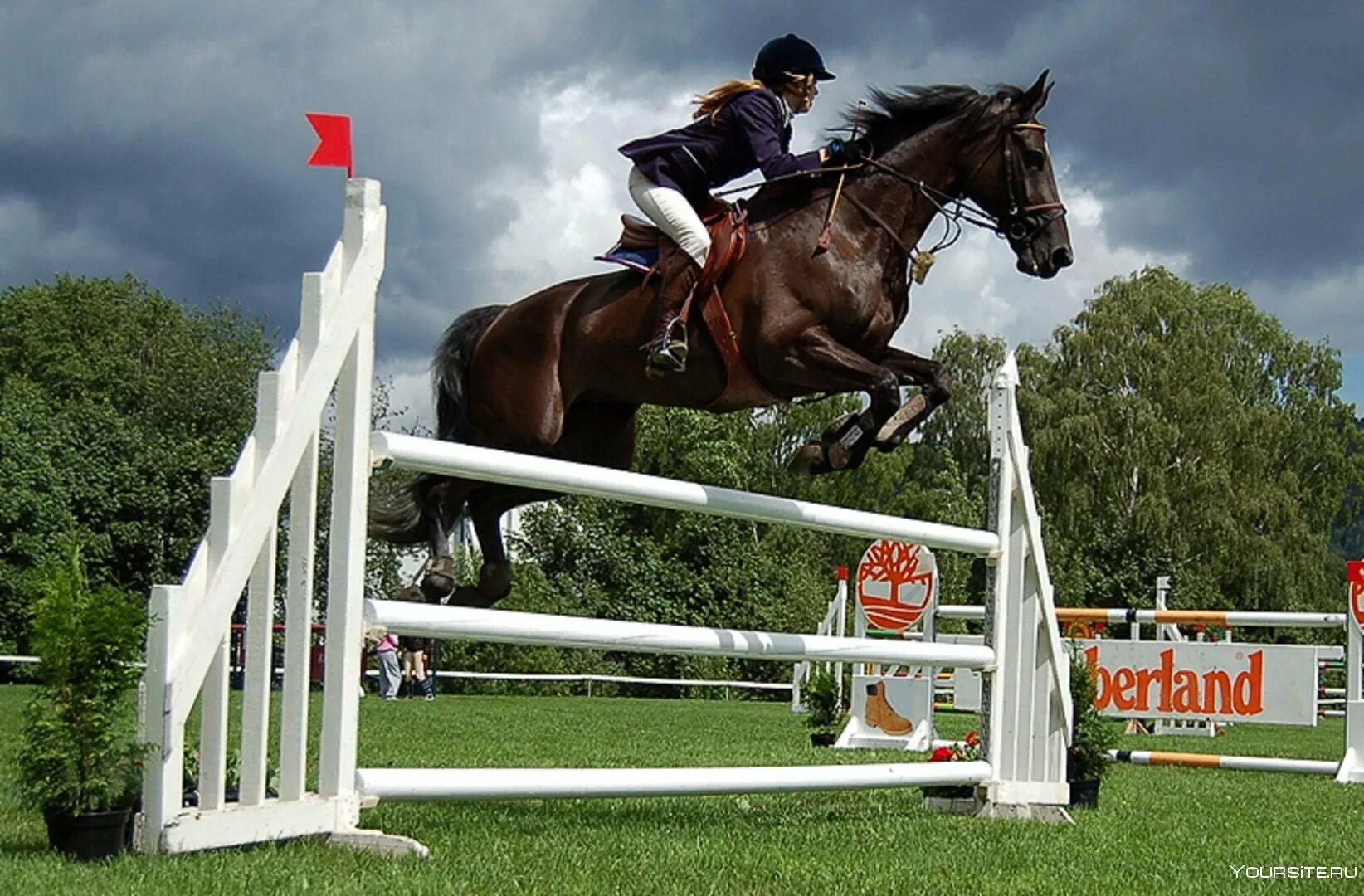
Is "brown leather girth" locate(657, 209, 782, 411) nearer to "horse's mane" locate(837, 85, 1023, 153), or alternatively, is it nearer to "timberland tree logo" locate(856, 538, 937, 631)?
"horse's mane" locate(837, 85, 1023, 153)

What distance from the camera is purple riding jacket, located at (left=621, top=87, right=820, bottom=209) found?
5090 mm

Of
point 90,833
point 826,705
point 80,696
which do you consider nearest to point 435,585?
point 80,696

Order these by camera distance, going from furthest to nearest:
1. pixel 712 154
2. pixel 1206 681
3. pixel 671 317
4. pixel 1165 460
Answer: pixel 1165 460 < pixel 1206 681 < pixel 712 154 < pixel 671 317

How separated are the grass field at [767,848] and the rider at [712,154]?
62.3 inches

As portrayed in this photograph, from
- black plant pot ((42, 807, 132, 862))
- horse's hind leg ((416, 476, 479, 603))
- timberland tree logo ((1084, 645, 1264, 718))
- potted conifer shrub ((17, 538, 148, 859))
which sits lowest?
timberland tree logo ((1084, 645, 1264, 718))

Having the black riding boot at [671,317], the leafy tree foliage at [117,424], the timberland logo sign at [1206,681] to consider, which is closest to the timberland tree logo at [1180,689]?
the timberland logo sign at [1206,681]

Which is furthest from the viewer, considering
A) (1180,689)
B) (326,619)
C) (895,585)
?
(895,585)

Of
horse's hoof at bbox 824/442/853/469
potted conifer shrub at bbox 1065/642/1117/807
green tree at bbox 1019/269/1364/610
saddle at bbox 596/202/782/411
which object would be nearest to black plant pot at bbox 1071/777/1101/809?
potted conifer shrub at bbox 1065/642/1117/807

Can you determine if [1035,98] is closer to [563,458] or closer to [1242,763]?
[563,458]

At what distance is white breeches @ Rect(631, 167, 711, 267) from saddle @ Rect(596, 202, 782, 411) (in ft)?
0.17

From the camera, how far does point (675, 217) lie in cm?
508

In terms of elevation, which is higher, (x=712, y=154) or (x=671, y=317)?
(x=712, y=154)

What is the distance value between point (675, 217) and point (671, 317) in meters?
0.37

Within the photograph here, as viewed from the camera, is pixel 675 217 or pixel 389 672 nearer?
pixel 675 217
